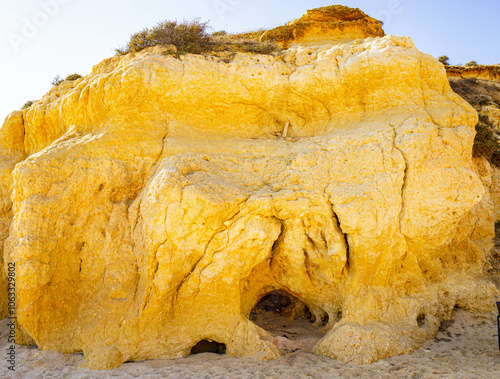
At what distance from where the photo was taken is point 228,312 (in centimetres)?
514

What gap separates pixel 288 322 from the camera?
22.3 feet

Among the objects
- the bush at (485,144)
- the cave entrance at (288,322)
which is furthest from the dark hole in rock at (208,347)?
the bush at (485,144)

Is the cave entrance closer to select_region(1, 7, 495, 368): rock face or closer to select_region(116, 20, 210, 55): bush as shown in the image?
select_region(1, 7, 495, 368): rock face

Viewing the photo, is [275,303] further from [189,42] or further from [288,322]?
[189,42]

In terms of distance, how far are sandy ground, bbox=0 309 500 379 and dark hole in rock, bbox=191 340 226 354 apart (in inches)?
15.5

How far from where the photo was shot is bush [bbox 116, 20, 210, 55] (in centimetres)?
705

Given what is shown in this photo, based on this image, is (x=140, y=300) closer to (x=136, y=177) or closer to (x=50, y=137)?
(x=136, y=177)

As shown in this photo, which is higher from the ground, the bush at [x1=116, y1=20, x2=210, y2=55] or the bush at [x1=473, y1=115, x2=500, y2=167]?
the bush at [x1=116, y1=20, x2=210, y2=55]

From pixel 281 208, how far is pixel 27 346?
444 cm

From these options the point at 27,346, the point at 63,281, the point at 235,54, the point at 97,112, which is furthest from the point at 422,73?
the point at 27,346

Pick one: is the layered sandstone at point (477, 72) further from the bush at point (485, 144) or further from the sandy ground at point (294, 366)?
the sandy ground at point (294, 366)

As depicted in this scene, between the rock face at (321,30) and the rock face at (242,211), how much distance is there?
3074 mm

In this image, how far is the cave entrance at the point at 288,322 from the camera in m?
5.42

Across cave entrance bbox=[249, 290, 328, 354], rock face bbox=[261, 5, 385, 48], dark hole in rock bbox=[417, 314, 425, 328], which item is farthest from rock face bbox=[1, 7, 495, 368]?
rock face bbox=[261, 5, 385, 48]
